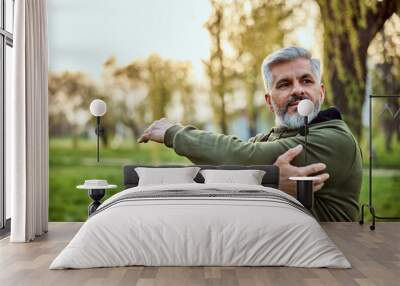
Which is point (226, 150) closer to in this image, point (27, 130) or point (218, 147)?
point (218, 147)

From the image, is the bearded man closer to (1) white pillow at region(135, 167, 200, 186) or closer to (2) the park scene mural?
(2) the park scene mural

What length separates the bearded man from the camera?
7164mm

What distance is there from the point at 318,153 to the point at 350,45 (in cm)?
141

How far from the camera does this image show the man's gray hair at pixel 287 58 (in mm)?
7363

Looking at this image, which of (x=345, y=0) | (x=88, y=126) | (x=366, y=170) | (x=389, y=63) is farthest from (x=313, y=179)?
(x=88, y=126)

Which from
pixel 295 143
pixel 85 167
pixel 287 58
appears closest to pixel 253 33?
pixel 287 58

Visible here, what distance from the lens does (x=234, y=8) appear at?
24.6 ft

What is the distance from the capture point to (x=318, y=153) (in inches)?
282

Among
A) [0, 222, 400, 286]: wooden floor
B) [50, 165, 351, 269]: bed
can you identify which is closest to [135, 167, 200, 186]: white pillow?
[0, 222, 400, 286]: wooden floor

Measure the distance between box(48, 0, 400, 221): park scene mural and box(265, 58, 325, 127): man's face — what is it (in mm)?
155

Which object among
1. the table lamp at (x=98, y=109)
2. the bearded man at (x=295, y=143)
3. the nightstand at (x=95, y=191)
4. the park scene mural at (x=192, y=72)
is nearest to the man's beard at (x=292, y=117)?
the bearded man at (x=295, y=143)

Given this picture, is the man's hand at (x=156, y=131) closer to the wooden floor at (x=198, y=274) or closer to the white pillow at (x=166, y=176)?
the white pillow at (x=166, y=176)

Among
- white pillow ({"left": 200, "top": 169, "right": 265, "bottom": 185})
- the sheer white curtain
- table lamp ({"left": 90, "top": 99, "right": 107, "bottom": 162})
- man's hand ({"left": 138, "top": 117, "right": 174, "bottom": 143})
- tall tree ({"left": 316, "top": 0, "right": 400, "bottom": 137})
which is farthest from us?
man's hand ({"left": 138, "top": 117, "right": 174, "bottom": 143})

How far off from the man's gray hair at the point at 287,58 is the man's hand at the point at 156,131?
1.30 meters
